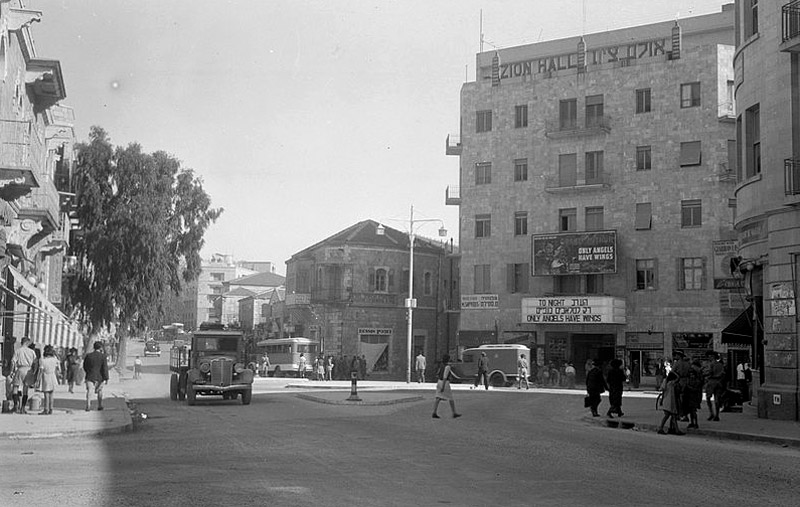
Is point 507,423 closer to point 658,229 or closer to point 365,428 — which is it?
point 365,428

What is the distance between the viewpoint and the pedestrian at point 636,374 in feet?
163

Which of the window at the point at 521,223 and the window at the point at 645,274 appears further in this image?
the window at the point at 521,223

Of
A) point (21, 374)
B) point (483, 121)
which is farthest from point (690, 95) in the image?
point (21, 374)

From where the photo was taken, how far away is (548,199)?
5519cm

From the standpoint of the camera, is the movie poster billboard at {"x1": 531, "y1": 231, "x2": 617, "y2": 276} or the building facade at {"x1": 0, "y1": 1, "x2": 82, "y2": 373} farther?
the movie poster billboard at {"x1": 531, "y1": 231, "x2": 617, "y2": 276}

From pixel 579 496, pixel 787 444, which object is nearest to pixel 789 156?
pixel 787 444

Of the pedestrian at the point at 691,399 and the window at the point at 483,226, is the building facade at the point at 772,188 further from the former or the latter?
the window at the point at 483,226

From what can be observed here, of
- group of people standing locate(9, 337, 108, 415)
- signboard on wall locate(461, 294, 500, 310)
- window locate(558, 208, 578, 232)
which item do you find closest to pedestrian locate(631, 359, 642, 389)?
window locate(558, 208, 578, 232)

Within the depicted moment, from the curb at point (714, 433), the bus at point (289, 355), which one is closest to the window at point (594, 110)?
the bus at point (289, 355)

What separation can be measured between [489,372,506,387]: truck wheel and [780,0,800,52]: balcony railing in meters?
25.8

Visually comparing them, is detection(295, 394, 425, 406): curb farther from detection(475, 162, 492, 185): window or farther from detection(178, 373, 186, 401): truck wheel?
detection(475, 162, 492, 185): window

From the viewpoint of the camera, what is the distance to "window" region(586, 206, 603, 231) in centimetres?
5369

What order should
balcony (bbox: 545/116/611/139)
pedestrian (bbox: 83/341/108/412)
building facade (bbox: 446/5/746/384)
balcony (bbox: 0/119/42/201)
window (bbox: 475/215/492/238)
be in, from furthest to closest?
1. window (bbox: 475/215/492/238)
2. balcony (bbox: 545/116/611/139)
3. building facade (bbox: 446/5/746/384)
4. balcony (bbox: 0/119/42/201)
5. pedestrian (bbox: 83/341/108/412)

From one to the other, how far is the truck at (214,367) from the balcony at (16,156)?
6808mm
